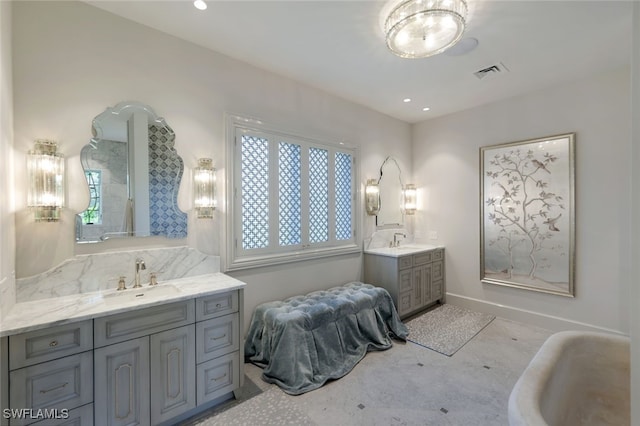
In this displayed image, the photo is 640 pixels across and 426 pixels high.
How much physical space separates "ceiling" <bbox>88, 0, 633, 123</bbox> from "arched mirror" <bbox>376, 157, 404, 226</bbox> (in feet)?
3.94

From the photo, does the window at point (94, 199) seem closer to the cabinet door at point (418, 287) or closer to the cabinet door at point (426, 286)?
the cabinet door at point (418, 287)

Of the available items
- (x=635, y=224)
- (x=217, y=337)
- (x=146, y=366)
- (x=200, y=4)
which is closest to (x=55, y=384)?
(x=146, y=366)

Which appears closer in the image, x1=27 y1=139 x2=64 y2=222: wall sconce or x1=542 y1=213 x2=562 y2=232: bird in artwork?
x1=27 y1=139 x2=64 y2=222: wall sconce

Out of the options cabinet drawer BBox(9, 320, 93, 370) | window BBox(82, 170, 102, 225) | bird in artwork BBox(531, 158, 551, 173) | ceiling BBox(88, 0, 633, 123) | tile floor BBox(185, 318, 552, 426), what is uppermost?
ceiling BBox(88, 0, 633, 123)

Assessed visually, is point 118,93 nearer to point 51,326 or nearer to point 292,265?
point 51,326

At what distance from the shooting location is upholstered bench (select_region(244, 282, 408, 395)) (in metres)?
2.43

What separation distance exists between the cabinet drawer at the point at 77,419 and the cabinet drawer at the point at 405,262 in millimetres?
3147

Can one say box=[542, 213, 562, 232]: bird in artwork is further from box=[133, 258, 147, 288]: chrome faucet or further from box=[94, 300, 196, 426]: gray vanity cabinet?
box=[133, 258, 147, 288]: chrome faucet

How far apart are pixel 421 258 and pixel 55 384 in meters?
3.83

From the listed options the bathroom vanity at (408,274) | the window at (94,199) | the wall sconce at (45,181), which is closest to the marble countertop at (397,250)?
the bathroom vanity at (408,274)

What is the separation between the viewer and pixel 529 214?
11.9 feet

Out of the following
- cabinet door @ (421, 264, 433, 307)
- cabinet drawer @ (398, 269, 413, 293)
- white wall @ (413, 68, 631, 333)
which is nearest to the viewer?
white wall @ (413, 68, 631, 333)

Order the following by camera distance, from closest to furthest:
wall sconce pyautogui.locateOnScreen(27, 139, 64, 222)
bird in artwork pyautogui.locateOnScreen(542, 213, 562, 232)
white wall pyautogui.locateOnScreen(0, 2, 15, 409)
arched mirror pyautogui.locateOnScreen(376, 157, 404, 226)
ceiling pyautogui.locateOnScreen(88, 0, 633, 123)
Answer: white wall pyautogui.locateOnScreen(0, 2, 15, 409)
wall sconce pyautogui.locateOnScreen(27, 139, 64, 222)
ceiling pyautogui.locateOnScreen(88, 0, 633, 123)
bird in artwork pyautogui.locateOnScreen(542, 213, 562, 232)
arched mirror pyautogui.locateOnScreen(376, 157, 404, 226)

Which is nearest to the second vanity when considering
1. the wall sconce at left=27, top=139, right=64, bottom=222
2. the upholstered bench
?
the upholstered bench
